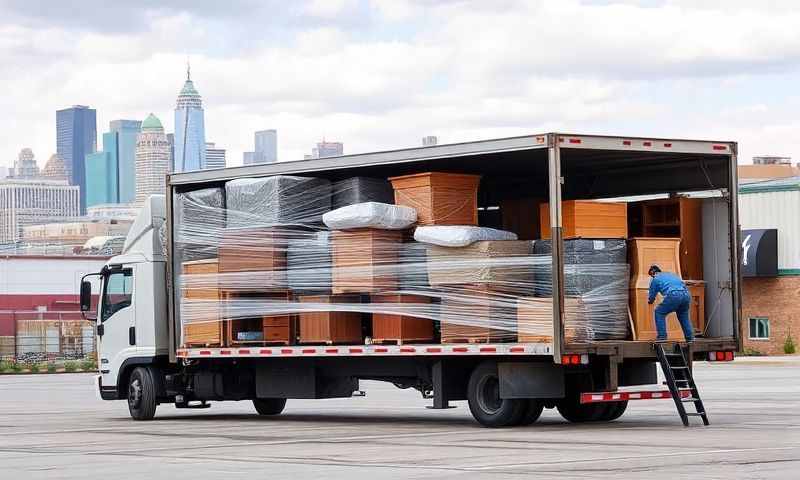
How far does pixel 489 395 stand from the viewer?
1967 centimetres

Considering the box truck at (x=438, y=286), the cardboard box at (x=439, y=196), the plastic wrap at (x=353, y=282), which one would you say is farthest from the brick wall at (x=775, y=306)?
the cardboard box at (x=439, y=196)

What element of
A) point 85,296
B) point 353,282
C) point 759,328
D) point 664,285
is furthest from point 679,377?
point 759,328

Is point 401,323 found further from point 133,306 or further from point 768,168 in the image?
point 768,168

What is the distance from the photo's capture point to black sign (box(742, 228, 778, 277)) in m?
54.9

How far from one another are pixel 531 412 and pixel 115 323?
7814 mm

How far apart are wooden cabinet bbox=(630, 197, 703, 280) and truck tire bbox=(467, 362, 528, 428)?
3065 mm

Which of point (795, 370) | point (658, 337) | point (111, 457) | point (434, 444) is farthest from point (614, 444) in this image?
point (795, 370)

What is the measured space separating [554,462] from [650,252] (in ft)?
20.0

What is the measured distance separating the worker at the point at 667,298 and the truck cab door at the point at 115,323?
8747 mm

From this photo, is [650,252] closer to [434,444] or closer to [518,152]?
[518,152]

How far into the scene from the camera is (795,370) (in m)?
42.6

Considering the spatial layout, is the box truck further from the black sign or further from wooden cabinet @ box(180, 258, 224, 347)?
the black sign

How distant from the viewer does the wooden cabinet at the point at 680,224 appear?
2058 centimetres

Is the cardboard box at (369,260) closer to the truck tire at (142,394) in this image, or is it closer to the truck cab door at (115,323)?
the truck tire at (142,394)
